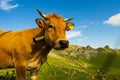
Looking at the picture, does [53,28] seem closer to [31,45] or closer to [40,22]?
[40,22]

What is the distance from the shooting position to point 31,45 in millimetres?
13633

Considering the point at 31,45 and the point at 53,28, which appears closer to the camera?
the point at 53,28

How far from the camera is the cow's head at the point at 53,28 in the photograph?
12.2 meters

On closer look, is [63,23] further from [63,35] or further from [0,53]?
[0,53]

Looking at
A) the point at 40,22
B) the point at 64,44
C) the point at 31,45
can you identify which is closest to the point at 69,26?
the point at 40,22

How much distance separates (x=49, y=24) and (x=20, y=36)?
1983 millimetres

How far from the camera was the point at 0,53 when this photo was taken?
1381 centimetres

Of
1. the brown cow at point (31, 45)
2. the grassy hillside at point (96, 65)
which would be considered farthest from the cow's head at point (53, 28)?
the grassy hillside at point (96, 65)

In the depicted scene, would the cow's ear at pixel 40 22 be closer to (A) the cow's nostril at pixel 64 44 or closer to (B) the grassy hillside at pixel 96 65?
(A) the cow's nostril at pixel 64 44

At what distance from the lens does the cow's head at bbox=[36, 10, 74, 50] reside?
12180 millimetres

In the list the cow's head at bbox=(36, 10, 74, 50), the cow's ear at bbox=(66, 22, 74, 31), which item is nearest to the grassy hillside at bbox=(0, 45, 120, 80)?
the cow's head at bbox=(36, 10, 74, 50)

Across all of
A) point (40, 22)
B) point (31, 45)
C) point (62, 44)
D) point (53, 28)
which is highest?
point (40, 22)

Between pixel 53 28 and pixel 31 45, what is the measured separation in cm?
169

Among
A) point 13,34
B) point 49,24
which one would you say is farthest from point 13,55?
point 49,24
